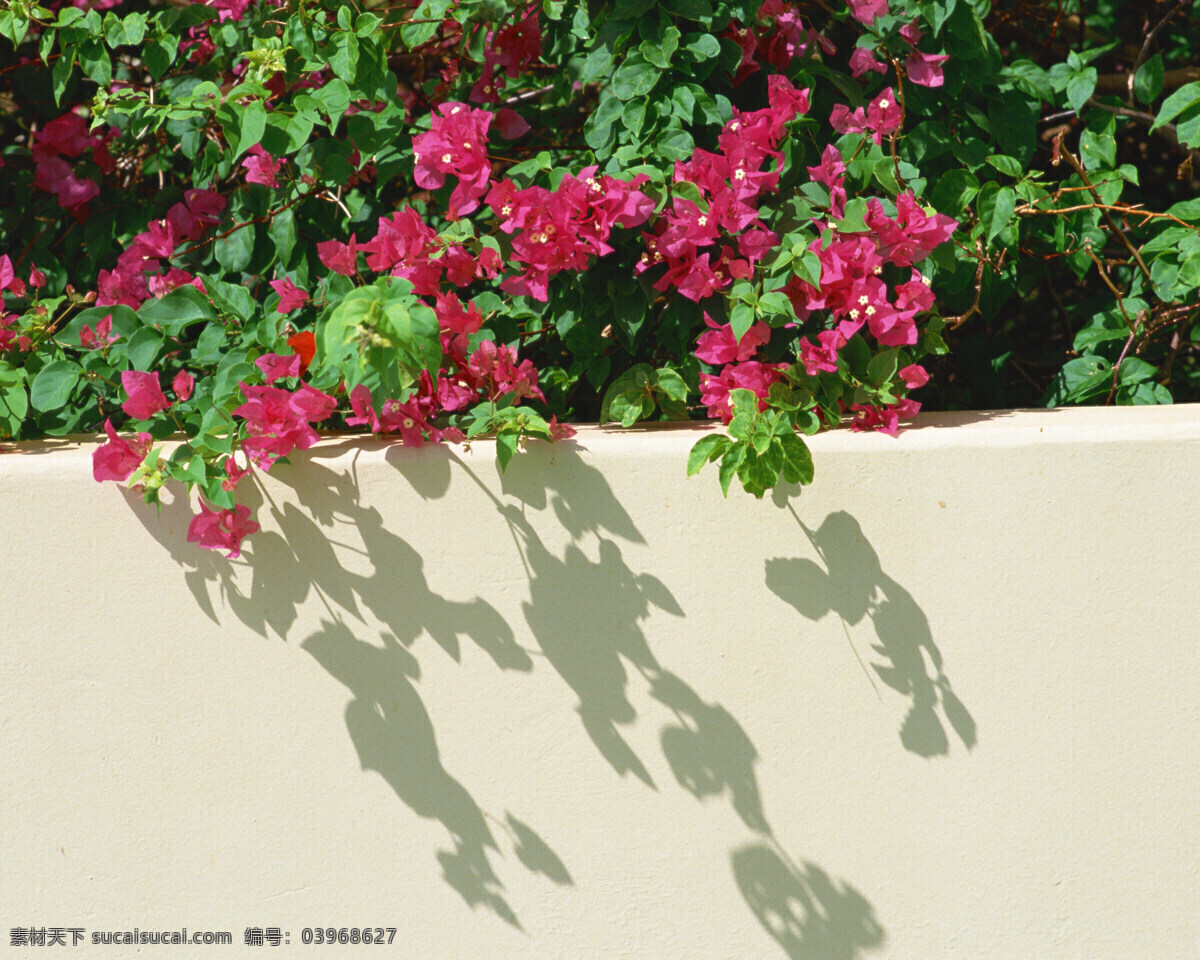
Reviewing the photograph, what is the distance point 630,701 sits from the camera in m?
1.45

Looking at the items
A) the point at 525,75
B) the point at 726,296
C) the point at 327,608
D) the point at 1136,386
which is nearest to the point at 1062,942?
the point at 1136,386

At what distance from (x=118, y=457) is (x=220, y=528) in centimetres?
18

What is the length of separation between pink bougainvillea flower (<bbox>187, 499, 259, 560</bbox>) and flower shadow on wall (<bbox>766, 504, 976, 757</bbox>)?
717 mm

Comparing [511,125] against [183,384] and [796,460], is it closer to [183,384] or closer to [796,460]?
[183,384]

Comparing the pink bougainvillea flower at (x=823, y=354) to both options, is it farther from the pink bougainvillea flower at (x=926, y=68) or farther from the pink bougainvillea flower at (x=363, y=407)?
the pink bougainvillea flower at (x=363, y=407)

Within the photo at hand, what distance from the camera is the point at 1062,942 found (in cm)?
143

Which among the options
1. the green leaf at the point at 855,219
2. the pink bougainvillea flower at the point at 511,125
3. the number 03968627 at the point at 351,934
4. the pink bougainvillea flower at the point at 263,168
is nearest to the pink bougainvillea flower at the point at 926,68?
the green leaf at the point at 855,219

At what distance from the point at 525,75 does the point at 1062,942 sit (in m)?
1.59

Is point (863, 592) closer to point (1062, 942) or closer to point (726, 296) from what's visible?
point (726, 296)

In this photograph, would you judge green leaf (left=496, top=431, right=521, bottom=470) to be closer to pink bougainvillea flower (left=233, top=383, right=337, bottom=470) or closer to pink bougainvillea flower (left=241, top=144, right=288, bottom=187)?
pink bougainvillea flower (left=233, top=383, right=337, bottom=470)

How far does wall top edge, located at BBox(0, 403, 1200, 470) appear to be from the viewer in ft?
4.40

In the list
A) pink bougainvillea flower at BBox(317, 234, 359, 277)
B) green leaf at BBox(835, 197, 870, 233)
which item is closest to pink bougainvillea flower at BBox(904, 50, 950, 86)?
green leaf at BBox(835, 197, 870, 233)

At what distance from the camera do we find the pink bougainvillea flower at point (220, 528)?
1.40 m

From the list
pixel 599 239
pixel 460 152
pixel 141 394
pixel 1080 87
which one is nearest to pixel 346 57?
pixel 460 152
